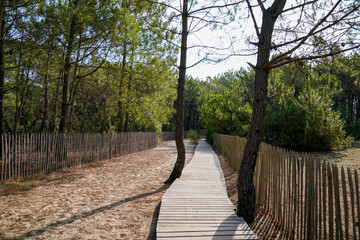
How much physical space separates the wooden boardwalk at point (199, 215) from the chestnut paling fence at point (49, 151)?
4.96 m

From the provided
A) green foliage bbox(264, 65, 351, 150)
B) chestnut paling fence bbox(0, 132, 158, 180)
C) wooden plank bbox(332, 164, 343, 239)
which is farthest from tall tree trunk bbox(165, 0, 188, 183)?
green foliage bbox(264, 65, 351, 150)

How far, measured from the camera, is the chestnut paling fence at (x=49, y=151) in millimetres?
7613

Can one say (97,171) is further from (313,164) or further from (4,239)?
(313,164)

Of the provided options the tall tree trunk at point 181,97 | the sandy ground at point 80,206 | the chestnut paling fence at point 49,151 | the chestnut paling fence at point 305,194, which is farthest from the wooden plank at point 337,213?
the chestnut paling fence at point 49,151

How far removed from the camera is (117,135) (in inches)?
576

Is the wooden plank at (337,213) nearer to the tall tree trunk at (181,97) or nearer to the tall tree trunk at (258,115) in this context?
the tall tree trunk at (258,115)

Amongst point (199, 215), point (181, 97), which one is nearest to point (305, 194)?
point (199, 215)

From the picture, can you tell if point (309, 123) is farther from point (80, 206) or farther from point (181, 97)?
point (80, 206)

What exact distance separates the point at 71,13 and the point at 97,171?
6.24m

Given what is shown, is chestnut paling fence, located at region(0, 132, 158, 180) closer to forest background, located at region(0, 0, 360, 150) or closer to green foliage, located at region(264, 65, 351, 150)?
forest background, located at region(0, 0, 360, 150)

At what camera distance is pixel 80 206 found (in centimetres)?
571

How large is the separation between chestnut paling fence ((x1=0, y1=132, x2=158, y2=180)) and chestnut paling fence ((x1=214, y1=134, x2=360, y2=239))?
23.2ft

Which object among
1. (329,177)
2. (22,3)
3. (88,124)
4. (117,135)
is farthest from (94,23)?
(88,124)

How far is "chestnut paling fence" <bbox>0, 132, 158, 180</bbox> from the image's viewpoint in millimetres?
7613
